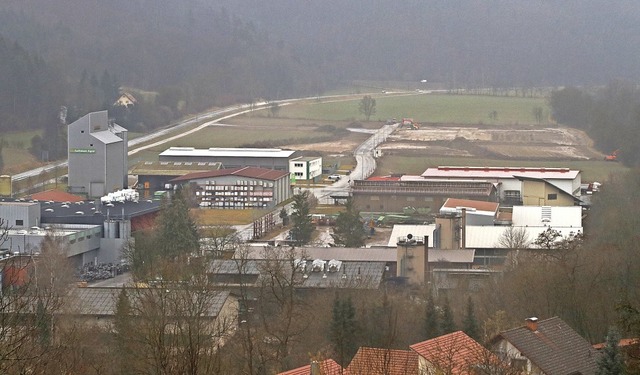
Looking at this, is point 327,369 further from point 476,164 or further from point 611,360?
point 476,164

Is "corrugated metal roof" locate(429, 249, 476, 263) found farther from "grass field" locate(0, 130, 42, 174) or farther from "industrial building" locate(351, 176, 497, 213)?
"grass field" locate(0, 130, 42, 174)

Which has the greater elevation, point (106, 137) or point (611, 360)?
point (106, 137)

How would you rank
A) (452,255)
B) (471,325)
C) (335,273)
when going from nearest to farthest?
1. (471,325)
2. (335,273)
3. (452,255)

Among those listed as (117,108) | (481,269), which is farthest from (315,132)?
(481,269)

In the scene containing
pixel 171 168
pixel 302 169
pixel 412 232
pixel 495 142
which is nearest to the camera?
pixel 412 232

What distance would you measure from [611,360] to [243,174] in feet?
64.9

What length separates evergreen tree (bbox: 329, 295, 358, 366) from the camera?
458 inches

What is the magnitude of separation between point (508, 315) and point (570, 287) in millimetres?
663

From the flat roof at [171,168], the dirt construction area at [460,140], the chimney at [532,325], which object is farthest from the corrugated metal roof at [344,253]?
the dirt construction area at [460,140]

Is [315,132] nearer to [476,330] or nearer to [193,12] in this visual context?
[476,330]

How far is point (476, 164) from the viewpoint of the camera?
33.7 metres

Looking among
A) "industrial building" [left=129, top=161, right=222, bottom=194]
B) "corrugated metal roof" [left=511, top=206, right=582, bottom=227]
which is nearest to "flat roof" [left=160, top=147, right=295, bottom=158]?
"industrial building" [left=129, top=161, right=222, bottom=194]

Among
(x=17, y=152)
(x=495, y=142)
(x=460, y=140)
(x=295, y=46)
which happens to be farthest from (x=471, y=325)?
(x=295, y=46)

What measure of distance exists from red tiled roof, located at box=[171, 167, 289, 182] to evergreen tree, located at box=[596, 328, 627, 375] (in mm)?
19386
